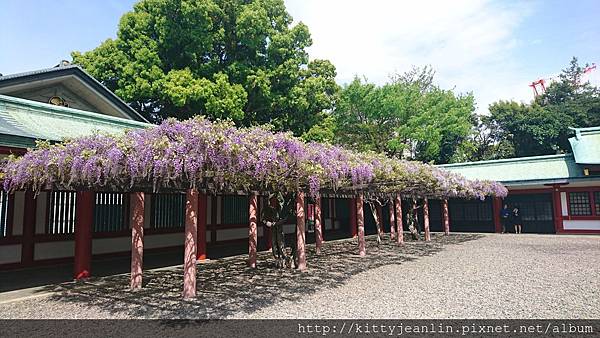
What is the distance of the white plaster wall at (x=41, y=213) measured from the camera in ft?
29.6

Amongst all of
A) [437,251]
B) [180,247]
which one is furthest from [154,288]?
[437,251]

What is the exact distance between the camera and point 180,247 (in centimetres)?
1201

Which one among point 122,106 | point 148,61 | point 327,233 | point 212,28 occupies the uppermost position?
point 212,28

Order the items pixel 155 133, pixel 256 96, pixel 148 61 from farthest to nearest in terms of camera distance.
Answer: pixel 256 96, pixel 148 61, pixel 155 133

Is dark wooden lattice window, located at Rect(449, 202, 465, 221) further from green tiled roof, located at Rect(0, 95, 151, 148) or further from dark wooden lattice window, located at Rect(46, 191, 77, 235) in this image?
dark wooden lattice window, located at Rect(46, 191, 77, 235)

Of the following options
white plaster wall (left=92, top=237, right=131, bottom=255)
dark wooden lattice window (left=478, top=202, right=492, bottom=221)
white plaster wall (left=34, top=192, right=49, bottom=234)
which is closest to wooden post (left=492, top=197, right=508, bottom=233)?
dark wooden lattice window (left=478, top=202, right=492, bottom=221)

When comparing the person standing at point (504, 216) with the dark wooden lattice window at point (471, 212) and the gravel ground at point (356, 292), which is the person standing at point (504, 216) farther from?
A: the gravel ground at point (356, 292)

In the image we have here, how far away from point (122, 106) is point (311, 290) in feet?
29.3

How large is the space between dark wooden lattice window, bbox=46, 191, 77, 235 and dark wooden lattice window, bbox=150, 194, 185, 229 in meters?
2.13

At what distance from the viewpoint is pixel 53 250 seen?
9.23 meters

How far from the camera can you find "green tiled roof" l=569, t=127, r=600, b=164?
16.0m


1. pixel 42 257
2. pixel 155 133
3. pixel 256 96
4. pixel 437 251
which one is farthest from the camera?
pixel 256 96

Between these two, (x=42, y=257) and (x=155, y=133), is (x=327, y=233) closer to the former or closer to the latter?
(x=42, y=257)

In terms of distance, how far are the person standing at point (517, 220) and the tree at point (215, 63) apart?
9.99 metres
